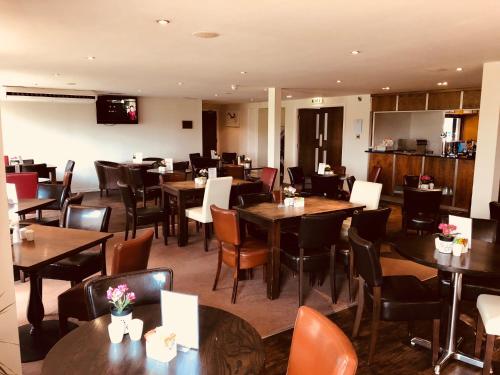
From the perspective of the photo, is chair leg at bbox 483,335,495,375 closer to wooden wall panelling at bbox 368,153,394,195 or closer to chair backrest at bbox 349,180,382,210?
chair backrest at bbox 349,180,382,210

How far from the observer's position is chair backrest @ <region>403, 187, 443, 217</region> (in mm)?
5422

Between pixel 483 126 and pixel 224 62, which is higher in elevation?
pixel 224 62

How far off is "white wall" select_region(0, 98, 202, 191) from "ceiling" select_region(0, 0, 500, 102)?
10.7 ft

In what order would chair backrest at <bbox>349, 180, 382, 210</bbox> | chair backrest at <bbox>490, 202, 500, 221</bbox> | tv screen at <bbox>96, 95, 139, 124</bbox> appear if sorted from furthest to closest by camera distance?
tv screen at <bbox>96, 95, 139, 124</bbox> → chair backrest at <bbox>349, 180, 382, 210</bbox> → chair backrest at <bbox>490, 202, 500, 221</bbox>

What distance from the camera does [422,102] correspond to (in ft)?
28.8

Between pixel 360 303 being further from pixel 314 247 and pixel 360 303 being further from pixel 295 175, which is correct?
pixel 295 175

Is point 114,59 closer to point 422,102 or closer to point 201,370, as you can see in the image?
point 201,370

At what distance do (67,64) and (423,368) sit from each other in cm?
544

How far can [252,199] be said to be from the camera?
466 centimetres

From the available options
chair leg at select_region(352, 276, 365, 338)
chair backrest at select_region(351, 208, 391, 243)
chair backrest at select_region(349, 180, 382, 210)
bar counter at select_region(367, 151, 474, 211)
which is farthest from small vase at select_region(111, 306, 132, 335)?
bar counter at select_region(367, 151, 474, 211)

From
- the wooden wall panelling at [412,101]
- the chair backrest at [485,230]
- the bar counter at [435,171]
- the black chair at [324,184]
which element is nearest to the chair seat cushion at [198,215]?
the black chair at [324,184]

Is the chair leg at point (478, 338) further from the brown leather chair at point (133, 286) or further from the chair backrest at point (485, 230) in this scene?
the brown leather chair at point (133, 286)

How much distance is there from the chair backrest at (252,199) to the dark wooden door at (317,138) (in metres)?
6.90

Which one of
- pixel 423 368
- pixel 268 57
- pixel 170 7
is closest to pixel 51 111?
pixel 268 57
